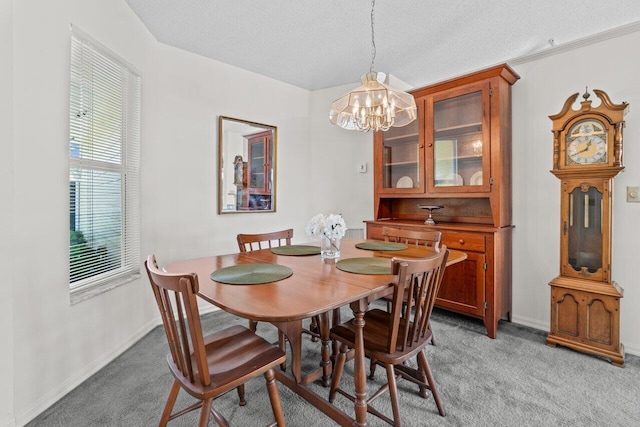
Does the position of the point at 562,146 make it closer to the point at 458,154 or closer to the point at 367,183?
the point at 458,154

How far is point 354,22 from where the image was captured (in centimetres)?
239

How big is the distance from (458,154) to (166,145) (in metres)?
2.62

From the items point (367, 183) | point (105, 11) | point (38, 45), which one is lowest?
point (367, 183)

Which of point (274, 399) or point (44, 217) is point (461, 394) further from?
point (44, 217)

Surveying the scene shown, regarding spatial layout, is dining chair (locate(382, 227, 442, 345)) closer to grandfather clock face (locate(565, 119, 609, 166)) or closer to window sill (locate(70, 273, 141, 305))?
grandfather clock face (locate(565, 119, 609, 166))

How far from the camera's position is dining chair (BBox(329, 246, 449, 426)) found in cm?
130

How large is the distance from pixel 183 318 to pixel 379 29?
248 cm

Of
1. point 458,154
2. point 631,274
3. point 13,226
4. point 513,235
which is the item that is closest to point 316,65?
point 458,154

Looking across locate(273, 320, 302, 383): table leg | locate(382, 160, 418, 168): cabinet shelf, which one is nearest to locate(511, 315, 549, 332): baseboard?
locate(382, 160, 418, 168): cabinet shelf

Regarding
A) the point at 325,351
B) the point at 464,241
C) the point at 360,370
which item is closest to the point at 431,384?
the point at 360,370

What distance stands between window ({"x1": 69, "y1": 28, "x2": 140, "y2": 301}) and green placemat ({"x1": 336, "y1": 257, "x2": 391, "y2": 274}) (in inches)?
64.0

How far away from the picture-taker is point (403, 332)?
149 cm

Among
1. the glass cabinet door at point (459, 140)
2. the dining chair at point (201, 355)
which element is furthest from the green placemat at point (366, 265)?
the glass cabinet door at point (459, 140)

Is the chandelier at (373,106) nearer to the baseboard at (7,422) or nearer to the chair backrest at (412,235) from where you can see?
the chair backrest at (412,235)
